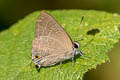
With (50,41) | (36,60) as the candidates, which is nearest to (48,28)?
(50,41)

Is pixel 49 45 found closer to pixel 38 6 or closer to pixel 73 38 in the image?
pixel 73 38

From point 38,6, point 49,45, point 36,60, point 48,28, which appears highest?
point 48,28

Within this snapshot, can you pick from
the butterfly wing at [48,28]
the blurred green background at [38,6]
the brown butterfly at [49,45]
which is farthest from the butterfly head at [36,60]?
the blurred green background at [38,6]

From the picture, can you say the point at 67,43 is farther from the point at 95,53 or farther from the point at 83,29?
the point at 83,29

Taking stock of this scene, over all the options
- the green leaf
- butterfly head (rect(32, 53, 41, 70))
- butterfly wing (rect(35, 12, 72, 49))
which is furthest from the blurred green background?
butterfly head (rect(32, 53, 41, 70))

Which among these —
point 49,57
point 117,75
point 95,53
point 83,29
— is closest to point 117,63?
point 117,75
